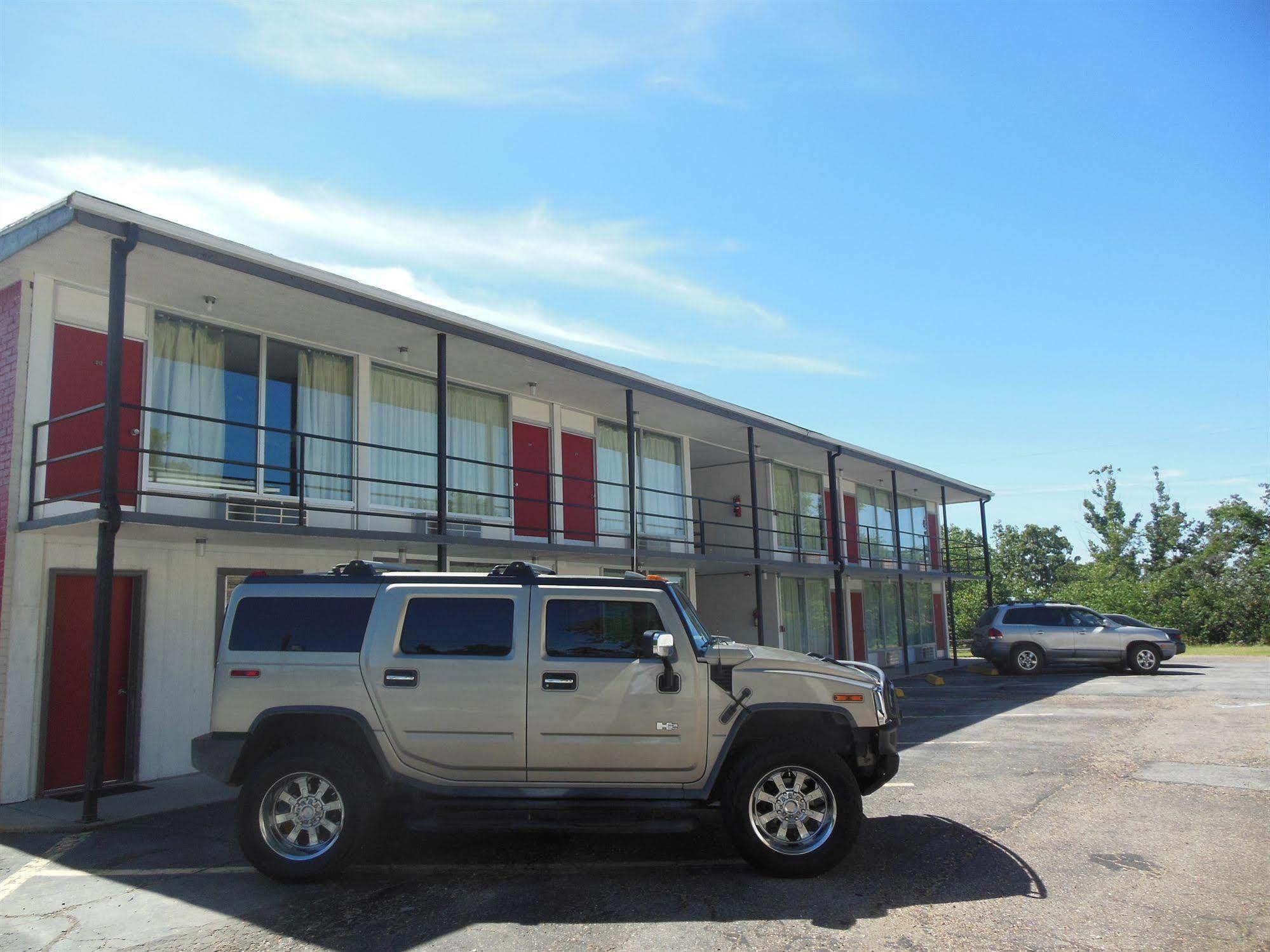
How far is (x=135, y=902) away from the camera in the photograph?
5816 mm

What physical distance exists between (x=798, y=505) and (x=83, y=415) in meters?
17.1

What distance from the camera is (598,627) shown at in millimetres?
6395

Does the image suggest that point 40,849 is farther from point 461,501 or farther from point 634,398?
point 634,398

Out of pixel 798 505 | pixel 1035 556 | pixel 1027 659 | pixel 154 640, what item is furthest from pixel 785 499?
pixel 1035 556

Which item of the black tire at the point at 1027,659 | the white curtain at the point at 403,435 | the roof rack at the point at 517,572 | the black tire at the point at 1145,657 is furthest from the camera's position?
the black tire at the point at 1027,659

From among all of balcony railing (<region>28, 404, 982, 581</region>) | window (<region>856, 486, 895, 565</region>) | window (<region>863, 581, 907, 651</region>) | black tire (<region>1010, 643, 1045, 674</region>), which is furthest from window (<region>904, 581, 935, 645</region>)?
balcony railing (<region>28, 404, 982, 581</region>)

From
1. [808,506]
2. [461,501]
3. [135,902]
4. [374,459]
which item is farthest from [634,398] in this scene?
[135,902]

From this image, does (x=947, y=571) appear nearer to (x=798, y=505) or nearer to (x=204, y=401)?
(x=798, y=505)

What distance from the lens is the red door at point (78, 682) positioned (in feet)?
31.1

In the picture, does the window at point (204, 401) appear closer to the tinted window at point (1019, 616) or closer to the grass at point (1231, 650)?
the tinted window at point (1019, 616)

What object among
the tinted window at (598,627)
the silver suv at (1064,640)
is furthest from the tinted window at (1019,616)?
the tinted window at (598,627)

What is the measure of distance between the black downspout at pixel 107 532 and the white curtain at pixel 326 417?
3.75m

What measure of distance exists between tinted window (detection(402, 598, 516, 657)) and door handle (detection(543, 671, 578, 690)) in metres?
0.33

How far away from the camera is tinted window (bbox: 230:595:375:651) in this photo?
21.0ft
